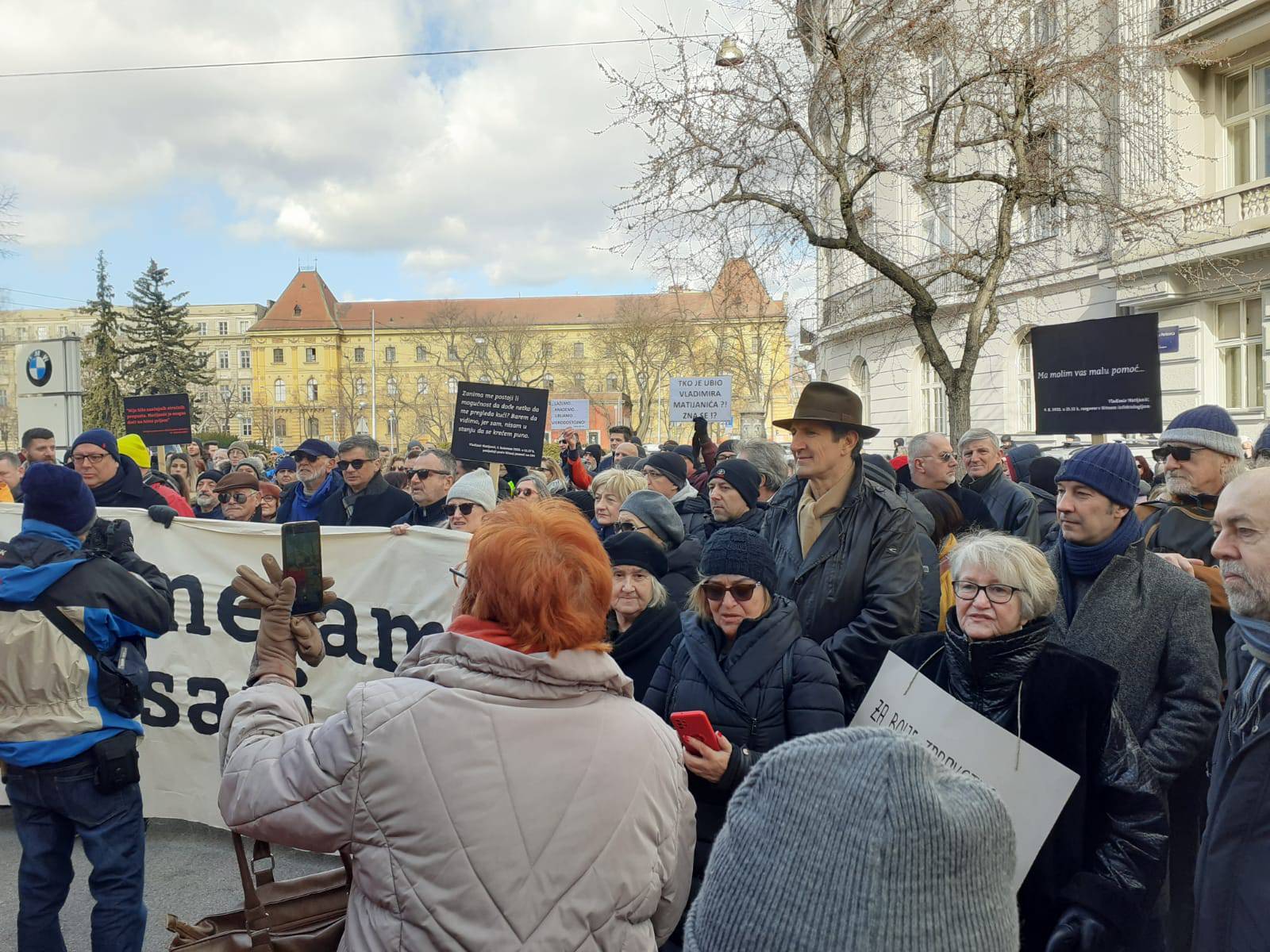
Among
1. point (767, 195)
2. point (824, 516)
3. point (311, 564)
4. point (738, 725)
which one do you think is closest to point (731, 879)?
point (311, 564)

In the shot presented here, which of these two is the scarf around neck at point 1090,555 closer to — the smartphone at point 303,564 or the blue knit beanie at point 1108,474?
the blue knit beanie at point 1108,474

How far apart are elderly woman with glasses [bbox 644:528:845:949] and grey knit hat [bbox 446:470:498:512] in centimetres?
248

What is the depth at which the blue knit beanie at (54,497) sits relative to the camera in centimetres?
358

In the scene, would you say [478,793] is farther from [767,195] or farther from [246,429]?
[246,429]

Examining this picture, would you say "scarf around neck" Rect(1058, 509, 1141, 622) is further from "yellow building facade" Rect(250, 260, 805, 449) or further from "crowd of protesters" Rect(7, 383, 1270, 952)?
"yellow building facade" Rect(250, 260, 805, 449)

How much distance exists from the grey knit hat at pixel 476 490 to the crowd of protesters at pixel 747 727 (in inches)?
47.2

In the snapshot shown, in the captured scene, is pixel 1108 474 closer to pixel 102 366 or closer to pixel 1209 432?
pixel 1209 432

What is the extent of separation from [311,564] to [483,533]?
55 cm

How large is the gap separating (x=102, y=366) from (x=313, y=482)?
51.7 metres

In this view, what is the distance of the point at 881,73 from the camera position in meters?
11.3

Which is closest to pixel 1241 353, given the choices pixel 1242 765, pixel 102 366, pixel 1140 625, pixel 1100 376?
pixel 1100 376

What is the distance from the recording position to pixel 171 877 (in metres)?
5.05

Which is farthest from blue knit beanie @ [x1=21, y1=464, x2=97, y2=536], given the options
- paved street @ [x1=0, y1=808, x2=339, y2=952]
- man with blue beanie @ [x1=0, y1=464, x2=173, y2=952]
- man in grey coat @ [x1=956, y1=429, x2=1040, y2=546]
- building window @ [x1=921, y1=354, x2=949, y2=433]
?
building window @ [x1=921, y1=354, x2=949, y2=433]

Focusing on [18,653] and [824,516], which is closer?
[18,653]
